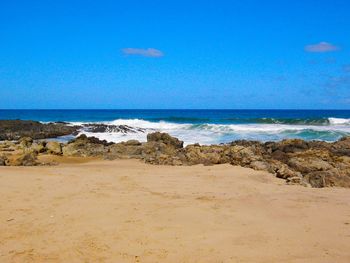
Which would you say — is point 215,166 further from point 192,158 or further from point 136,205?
point 136,205

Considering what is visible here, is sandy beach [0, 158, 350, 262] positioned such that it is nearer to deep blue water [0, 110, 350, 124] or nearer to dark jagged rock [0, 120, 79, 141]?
dark jagged rock [0, 120, 79, 141]

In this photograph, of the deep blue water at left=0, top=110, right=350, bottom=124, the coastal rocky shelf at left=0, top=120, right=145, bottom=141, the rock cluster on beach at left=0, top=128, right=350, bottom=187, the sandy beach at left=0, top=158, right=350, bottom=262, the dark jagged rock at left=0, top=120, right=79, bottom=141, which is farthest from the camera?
the deep blue water at left=0, top=110, right=350, bottom=124

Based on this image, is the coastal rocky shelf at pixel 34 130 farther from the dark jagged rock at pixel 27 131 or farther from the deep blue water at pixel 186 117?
the deep blue water at pixel 186 117

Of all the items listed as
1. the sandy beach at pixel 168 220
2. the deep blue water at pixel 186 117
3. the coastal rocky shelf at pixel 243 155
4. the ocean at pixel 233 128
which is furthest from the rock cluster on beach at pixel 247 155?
the deep blue water at pixel 186 117

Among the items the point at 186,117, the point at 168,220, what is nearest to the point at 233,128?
the point at 186,117

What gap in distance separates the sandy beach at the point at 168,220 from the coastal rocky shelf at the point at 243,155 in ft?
2.82

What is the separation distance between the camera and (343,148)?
14234 millimetres

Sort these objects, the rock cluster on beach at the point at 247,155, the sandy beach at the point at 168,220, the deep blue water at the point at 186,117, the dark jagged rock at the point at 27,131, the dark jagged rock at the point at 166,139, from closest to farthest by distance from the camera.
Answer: the sandy beach at the point at 168,220 < the rock cluster on beach at the point at 247,155 < the dark jagged rock at the point at 166,139 < the dark jagged rock at the point at 27,131 < the deep blue water at the point at 186,117

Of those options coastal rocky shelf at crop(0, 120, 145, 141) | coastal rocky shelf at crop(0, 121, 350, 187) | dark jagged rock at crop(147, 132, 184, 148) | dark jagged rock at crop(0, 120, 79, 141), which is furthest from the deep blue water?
coastal rocky shelf at crop(0, 121, 350, 187)

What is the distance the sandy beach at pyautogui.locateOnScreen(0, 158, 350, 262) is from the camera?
5.12 m

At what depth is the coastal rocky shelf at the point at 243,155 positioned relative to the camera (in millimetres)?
9945

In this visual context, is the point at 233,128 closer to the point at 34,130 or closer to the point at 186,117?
the point at 34,130

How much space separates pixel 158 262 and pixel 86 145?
42.9ft

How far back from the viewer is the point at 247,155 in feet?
39.2
